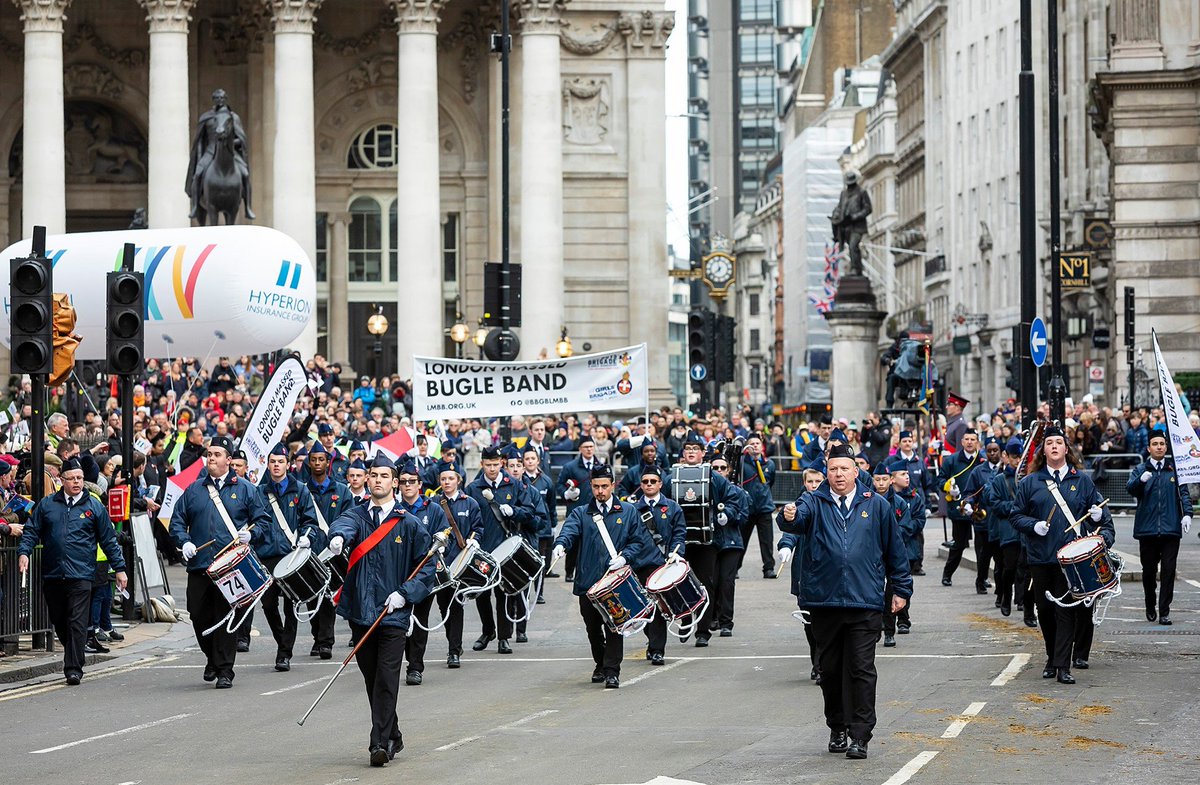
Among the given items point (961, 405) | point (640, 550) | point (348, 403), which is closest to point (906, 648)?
point (640, 550)

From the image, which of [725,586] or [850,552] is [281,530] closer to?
A: [725,586]

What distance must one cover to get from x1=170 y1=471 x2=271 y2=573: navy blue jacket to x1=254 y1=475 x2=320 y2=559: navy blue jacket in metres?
1.04

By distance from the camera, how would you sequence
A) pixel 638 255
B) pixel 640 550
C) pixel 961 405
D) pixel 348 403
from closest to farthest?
pixel 640 550 < pixel 961 405 < pixel 348 403 < pixel 638 255

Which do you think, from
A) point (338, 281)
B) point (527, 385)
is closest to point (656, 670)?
point (527, 385)

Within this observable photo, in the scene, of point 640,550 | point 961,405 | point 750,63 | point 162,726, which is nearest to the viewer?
point 162,726

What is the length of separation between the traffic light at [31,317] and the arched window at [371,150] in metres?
43.6

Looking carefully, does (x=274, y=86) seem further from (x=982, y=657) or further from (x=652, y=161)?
(x=982, y=657)

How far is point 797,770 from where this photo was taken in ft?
44.1

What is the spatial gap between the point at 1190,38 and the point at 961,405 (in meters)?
13.9

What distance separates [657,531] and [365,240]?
1788 inches

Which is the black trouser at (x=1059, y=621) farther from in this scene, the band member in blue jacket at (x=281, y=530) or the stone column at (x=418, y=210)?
the stone column at (x=418, y=210)

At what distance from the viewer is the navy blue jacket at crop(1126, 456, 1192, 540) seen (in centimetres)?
2184

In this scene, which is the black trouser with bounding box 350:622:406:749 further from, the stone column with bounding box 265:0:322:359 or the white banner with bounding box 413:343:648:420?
the stone column with bounding box 265:0:322:359

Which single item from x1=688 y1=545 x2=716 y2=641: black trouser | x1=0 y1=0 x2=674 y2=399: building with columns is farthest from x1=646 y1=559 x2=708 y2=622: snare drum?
x1=0 y1=0 x2=674 y2=399: building with columns
